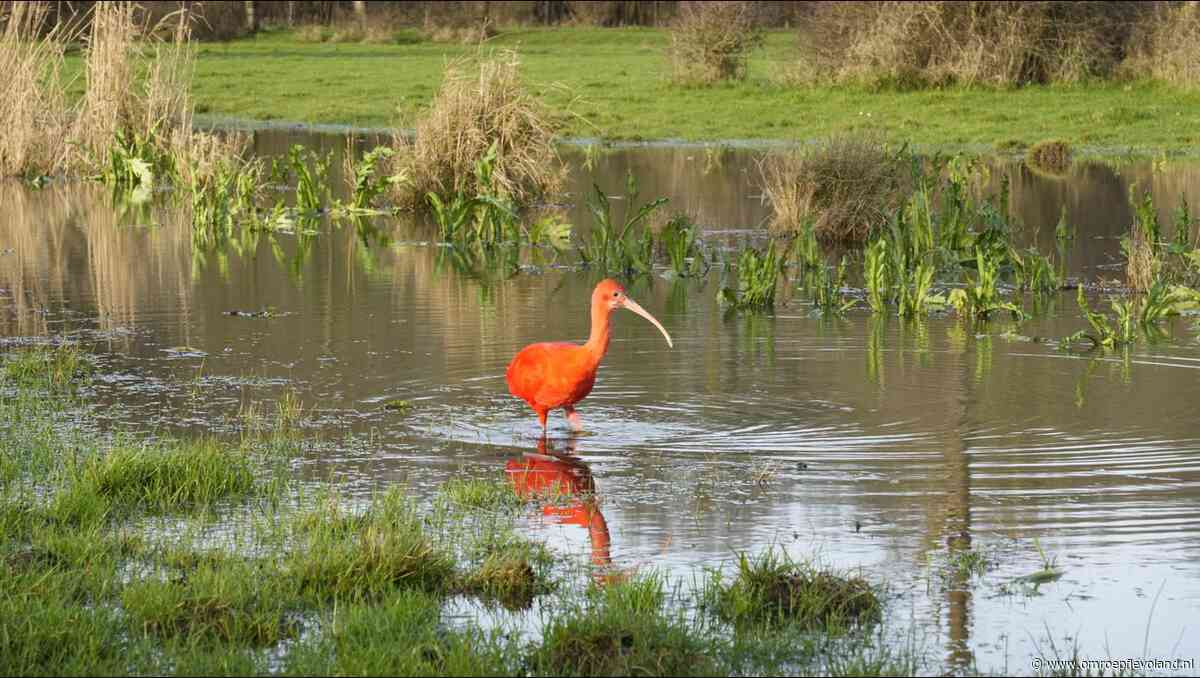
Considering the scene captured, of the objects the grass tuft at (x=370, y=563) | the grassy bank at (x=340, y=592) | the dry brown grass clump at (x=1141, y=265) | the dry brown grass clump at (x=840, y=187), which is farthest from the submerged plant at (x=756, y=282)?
the grass tuft at (x=370, y=563)

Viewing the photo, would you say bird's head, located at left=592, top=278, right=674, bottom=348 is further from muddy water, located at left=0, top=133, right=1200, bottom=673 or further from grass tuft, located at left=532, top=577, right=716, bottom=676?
grass tuft, located at left=532, top=577, right=716, bottom=676

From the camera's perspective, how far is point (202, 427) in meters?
9.59

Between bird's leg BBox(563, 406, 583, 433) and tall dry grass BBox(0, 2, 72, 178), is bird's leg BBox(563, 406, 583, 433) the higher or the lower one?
the lower one

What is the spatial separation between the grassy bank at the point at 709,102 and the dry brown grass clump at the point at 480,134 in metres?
0.95

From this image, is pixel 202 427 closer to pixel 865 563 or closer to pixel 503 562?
pixel 503 562

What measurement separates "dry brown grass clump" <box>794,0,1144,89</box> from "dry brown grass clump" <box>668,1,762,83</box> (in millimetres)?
2742

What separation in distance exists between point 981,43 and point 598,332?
2602cm

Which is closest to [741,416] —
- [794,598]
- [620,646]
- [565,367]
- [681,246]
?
[565,367]

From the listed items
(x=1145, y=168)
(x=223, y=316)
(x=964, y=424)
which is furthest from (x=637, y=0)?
(x=964, y=424)

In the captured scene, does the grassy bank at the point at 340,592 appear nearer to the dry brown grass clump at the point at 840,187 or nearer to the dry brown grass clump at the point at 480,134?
the dry brown grass clump at the point at 840,187

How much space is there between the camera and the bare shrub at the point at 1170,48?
106 ft

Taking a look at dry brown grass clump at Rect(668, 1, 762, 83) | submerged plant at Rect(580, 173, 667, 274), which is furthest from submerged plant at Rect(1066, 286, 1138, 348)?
dry brown grass clump at Rect(668, 1, 762, 83)

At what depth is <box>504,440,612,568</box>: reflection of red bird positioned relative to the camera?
24.6 ft

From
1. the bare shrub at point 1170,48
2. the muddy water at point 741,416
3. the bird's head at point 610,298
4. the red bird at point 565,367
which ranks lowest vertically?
the muddy water at point 741,416
